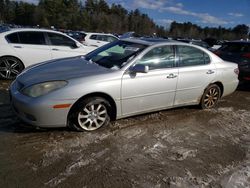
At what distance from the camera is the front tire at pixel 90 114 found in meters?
3.97

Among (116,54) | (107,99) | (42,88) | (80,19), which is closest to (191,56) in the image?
(116,54)

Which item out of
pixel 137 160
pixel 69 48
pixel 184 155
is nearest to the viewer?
pixel 137 160

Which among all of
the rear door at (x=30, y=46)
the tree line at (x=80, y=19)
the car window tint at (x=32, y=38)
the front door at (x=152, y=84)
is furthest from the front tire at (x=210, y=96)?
the tree line at (x=80, y=19)

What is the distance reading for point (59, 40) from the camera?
7973 millimetres

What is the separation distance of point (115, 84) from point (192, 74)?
1.74 m

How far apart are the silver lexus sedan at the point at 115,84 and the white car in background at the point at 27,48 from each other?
287 cm

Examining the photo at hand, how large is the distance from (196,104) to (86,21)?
2749 inches

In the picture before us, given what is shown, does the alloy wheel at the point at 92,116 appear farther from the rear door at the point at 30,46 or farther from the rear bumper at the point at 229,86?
the rear door at the point at 30,46

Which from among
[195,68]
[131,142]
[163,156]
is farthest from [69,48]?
[163,156]

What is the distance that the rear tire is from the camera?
705 centimetres

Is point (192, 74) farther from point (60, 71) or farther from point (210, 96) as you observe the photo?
point (60, 71)

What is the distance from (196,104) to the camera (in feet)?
18.3

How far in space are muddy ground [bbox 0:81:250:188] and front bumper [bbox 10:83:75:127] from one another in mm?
248

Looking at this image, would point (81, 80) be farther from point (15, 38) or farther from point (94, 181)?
point (15, 38)
